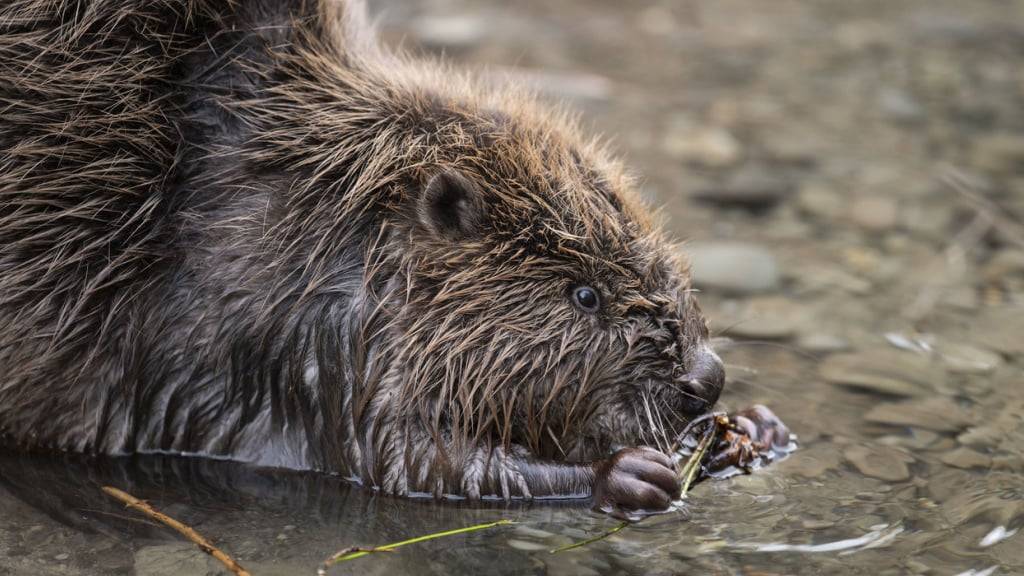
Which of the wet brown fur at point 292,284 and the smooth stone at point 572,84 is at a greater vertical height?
the smooth stone at point 572,84

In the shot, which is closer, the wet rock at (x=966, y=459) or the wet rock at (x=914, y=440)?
the wet rock at (x=966, y=459)

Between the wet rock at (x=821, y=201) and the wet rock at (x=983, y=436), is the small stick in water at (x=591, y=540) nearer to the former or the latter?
the wet rock at (x=983, y=436)

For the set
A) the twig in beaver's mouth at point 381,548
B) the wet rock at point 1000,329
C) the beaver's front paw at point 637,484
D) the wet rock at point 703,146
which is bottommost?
the twig in beaver's mouth at point 381,548

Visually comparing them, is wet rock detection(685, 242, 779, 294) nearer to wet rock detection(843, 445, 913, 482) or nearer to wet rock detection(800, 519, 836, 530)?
wet rock detection(843, 445, 913, 482)

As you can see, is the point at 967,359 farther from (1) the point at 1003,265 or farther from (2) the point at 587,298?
(2) the point at 587,298

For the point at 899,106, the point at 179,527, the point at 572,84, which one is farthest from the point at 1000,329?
the point at 572,84

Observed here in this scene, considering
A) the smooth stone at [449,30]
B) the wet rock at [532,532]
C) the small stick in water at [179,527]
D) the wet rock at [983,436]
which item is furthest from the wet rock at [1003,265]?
the smooth stone at [449,30]

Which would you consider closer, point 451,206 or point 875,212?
point 451,206

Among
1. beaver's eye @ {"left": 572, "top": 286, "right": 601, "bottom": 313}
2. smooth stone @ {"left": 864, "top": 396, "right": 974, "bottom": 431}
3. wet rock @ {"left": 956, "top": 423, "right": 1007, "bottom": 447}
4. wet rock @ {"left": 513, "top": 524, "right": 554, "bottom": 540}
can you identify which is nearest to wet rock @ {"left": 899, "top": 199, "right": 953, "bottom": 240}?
smooth stone @ {"left": 864, "top": 396, "right": 974, "bottom": 431}
